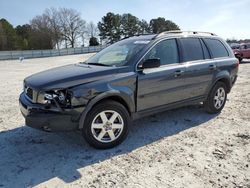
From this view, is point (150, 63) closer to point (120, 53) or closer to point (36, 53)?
point (120, 53)

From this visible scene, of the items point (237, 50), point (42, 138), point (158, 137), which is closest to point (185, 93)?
point (158, 137)

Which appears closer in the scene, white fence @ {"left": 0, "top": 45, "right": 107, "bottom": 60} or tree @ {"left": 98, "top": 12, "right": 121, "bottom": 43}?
white fence @ {"left": 0, "top": 45, "right": 107, "bottom": 60}

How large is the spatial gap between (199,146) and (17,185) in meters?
2.73

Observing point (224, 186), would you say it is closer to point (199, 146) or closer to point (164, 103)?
point (199, 146)

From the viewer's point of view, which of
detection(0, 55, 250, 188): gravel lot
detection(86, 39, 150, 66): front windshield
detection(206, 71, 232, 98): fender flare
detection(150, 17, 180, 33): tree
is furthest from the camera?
detection(150, 17, 180, 33): tree

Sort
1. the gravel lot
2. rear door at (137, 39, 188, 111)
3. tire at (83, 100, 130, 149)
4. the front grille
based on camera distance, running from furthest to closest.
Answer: rear door at (137, 39, 188, 111), the front grille, tire at (83, 100, 130, 149), the gravel lot

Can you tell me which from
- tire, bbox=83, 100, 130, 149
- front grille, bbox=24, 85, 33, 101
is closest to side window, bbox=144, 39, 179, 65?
tire, bbox=83, 100, 130, 149

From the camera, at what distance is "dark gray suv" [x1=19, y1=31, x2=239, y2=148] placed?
3906 mm

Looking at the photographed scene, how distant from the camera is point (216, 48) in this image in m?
6.18

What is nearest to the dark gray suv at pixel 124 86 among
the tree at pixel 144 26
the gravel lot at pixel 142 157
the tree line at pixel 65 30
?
the gravel lot at pixel 142 157

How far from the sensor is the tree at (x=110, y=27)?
8381cm

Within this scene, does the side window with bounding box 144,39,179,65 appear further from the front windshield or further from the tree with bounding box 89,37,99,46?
the tree with bounding box 89,37,99,46

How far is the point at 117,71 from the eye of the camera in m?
4.36

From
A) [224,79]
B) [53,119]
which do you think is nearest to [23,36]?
[224,79]
